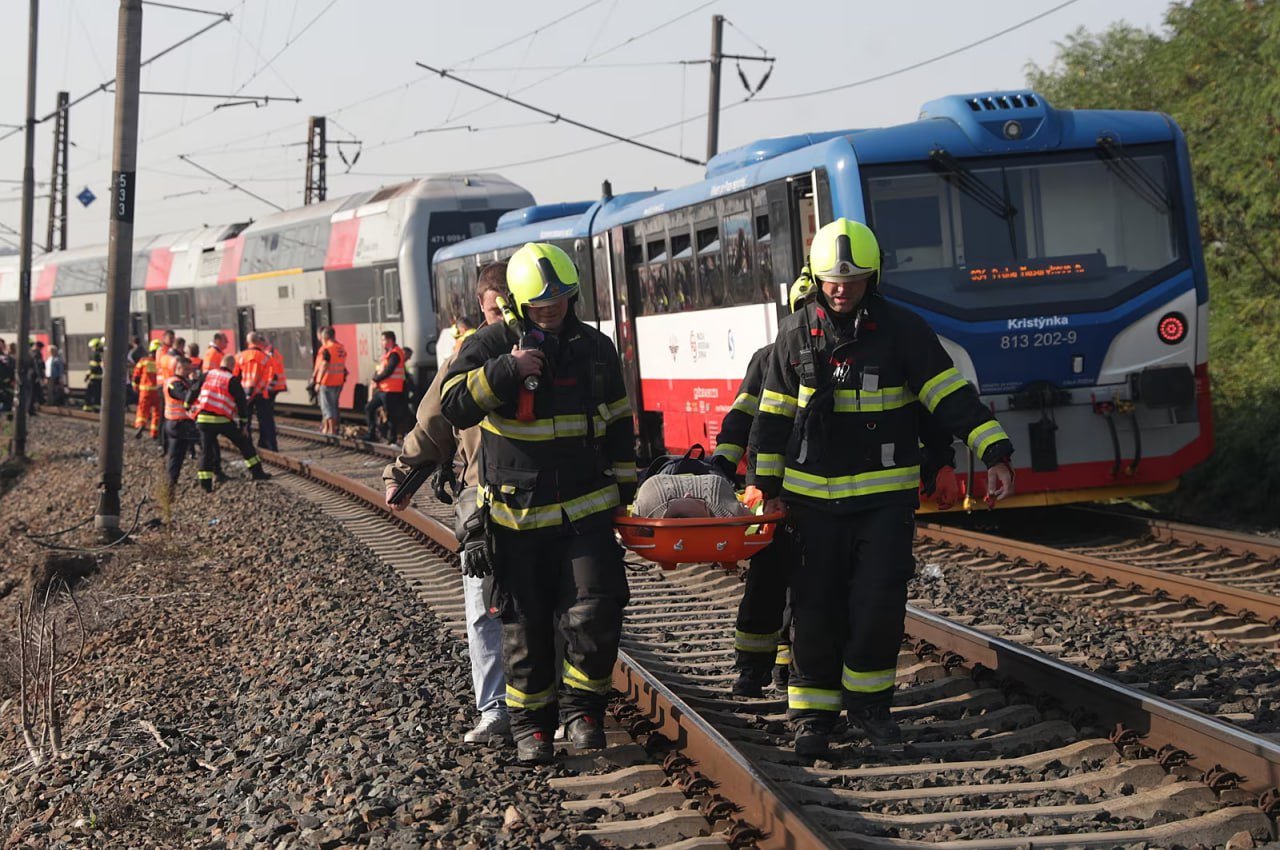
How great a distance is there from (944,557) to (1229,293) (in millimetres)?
10022

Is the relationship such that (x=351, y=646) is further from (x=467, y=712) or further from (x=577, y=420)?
(x=577, y=420)

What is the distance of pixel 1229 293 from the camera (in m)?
19.0

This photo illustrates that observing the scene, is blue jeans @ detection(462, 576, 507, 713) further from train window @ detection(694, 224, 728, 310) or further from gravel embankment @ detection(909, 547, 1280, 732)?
train window @ detection(694, 224, 728, 310)

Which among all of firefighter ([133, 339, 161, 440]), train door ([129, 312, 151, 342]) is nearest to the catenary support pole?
firefighter ([133, 339, 161, 440])

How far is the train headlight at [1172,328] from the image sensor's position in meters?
11.1

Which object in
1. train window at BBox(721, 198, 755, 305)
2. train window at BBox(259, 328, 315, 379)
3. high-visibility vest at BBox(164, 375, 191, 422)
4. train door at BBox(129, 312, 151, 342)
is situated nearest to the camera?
train window at BBox(721, 198, 755, 305)

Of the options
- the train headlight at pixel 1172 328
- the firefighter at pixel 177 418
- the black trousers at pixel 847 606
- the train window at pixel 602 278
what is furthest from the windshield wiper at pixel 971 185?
the firefighter at pixel 177 418

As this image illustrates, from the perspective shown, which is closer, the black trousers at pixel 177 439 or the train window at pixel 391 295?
the black trousers at pixel 177 439

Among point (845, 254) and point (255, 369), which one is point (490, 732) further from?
point (255, 369)

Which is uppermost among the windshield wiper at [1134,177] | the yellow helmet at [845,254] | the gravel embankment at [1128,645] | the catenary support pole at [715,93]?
the catenary support pole at [715,93]

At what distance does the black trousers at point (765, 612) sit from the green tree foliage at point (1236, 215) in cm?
780

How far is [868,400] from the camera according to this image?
18.8ft

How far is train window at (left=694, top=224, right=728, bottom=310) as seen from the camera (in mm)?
13633

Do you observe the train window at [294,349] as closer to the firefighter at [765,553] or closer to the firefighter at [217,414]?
the firefighter at [217,414]
